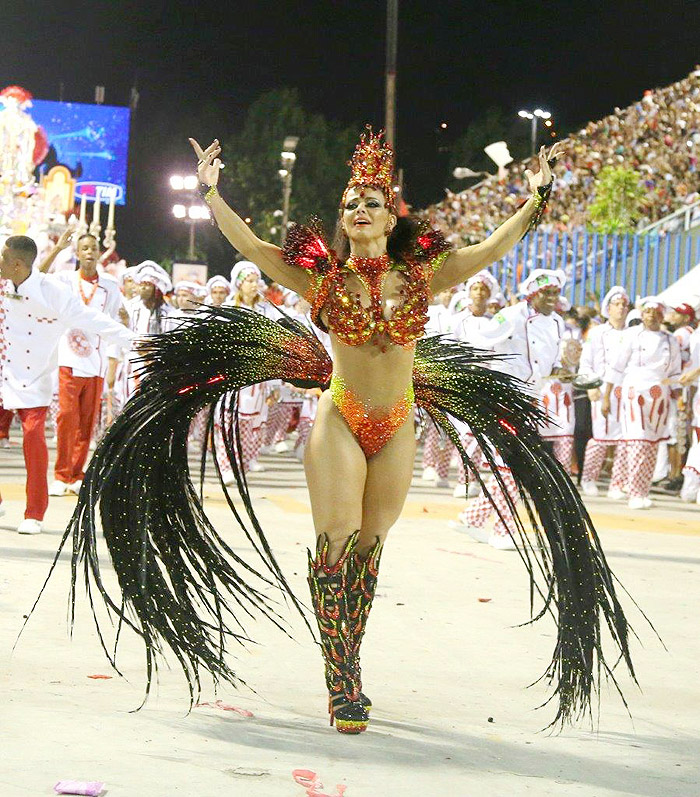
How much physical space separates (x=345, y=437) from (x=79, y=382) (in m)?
6.43

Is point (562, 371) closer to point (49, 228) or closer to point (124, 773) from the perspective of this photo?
point (124, 773)

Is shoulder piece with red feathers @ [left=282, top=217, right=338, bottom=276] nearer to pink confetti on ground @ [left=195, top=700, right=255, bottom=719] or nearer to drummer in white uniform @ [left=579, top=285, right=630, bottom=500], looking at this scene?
pink confetti on ground @ [left=195, top=700, right=255, bottom=719]

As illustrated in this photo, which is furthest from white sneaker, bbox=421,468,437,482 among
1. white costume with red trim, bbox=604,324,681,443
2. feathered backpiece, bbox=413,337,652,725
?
feathered backpiece, bbox=413,337,652,725

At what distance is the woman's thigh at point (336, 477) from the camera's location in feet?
15.9

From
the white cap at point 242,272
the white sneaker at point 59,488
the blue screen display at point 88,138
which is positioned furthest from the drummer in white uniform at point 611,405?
the blue screen display at point 88,138

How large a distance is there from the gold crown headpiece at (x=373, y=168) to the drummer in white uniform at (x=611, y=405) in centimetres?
897

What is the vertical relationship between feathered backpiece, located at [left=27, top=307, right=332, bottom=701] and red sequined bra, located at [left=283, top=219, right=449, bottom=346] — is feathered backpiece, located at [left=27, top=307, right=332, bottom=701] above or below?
below

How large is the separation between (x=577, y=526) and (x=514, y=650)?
139 centimetres

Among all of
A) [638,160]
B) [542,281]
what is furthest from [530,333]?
[638,160]

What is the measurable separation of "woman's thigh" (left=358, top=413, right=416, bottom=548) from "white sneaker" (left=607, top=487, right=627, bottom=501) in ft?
29.9

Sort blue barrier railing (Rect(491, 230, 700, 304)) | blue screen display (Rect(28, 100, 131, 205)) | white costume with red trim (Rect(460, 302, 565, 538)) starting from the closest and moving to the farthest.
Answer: white costume with red trim (Rect(460, 302, 565, 538))
blue barrier railing (Rect(491, 230, 700, 304))
blue screen display (Rect(28, 100, 131, 205))

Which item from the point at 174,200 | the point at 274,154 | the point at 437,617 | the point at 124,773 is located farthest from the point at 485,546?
the point at 174,200

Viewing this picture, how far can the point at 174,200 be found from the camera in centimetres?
6406

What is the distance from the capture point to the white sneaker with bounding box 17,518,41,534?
8898 mm
